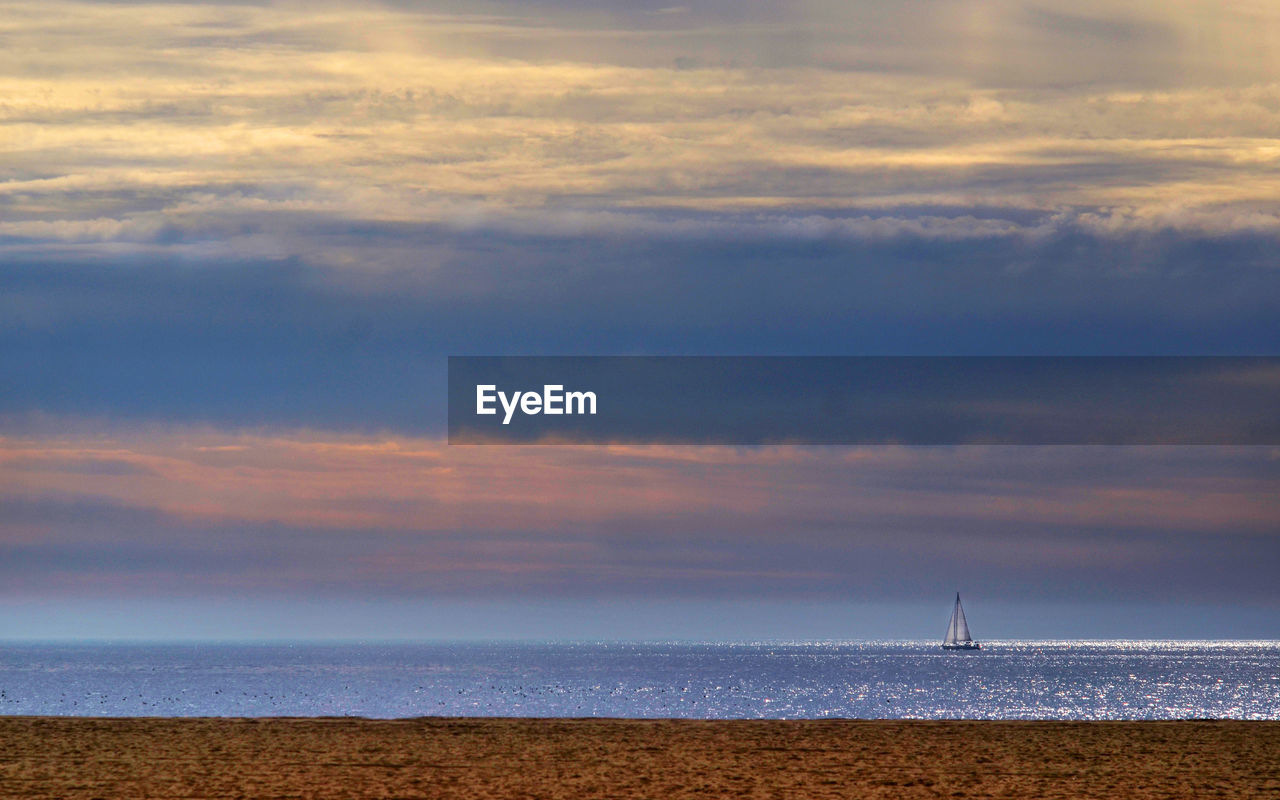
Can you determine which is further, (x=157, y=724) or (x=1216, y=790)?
(x=157, y=724)

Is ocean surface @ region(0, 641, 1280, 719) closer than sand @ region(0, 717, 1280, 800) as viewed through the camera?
No

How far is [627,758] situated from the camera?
67.1 ft

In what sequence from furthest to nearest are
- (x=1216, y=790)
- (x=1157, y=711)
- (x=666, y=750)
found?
(x=1157, y=711) < (x=666, y=750) < (x=1216, y=790)

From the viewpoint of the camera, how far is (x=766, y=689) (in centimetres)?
14100

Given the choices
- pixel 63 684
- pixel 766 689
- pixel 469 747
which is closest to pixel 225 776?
pixel 469 747

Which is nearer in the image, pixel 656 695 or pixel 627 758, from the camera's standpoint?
pixel 627 758

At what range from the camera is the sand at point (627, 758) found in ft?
59.1

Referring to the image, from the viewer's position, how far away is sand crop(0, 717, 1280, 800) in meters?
18.0

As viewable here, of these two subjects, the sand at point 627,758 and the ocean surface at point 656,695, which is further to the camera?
the ocean surface at point 656,695

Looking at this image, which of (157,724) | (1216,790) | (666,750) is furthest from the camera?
(157,724)

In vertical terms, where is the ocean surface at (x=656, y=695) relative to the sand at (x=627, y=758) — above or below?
below

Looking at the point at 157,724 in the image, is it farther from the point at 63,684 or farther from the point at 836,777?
the point at 63,684

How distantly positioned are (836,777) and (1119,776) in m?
4.00

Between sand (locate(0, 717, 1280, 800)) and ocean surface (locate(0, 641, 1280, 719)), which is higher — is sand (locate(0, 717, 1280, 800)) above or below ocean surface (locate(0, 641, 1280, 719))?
above
